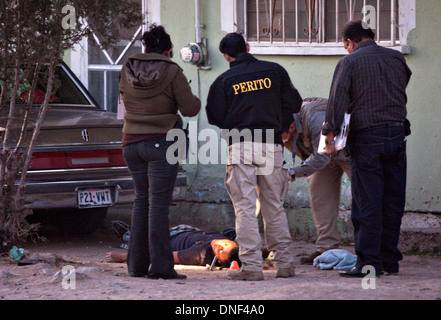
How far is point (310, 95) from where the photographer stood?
327 inches

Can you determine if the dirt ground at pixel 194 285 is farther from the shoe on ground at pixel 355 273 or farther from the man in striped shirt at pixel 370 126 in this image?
the man in striped shirt at pixel 370 126

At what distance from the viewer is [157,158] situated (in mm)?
5789

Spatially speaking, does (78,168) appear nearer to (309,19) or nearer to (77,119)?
(77,119)

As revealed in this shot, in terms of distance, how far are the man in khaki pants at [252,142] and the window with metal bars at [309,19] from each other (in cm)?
228

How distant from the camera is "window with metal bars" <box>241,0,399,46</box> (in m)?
7.88

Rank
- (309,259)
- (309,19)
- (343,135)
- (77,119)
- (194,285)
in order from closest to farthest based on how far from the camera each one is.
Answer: (194,285) → (343,135) → (309,259) → (77,119) → (309,19)

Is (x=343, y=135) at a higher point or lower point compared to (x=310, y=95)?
lower

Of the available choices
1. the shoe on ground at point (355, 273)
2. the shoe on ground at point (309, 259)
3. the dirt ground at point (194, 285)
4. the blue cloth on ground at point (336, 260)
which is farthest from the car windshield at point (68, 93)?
the shoe on ground at point (355, 273)

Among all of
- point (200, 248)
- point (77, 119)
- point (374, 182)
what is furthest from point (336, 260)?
point (77, 119)

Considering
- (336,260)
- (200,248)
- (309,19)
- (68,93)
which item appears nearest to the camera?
(336,260)

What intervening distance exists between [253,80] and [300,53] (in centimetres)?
250

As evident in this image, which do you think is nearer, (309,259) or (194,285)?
(194,285)

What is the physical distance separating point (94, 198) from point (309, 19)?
9.12 feet

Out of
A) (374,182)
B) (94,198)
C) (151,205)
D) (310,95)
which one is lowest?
(94,198)
